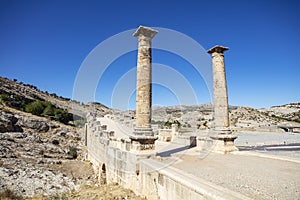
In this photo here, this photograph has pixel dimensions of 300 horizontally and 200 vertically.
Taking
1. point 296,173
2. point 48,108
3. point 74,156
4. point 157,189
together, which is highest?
point 48,108

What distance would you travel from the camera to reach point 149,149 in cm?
711

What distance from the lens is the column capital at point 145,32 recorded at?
7.83 meters

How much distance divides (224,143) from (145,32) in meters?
5.79

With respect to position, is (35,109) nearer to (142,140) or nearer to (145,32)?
(145,32)

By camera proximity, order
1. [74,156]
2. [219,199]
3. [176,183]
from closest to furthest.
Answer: [219,199]
[176,183]
[74,156]

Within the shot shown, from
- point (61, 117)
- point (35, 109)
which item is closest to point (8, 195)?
point (61, 117)

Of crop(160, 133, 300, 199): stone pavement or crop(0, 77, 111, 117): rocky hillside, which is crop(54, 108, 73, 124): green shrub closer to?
crop(0, 77, 111, 117): rocky hillside

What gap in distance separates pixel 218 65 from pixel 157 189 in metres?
6.87

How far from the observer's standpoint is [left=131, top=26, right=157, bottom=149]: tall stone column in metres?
7.39

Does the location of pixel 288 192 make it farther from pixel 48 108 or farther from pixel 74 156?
pixel 48 108

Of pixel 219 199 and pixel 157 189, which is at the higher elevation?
pixel 219 199

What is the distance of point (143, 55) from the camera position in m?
7.88

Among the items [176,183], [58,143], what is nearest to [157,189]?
[176,183]

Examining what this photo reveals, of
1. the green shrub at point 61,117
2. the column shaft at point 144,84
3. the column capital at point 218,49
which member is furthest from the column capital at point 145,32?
the green shrub at point 61,117
